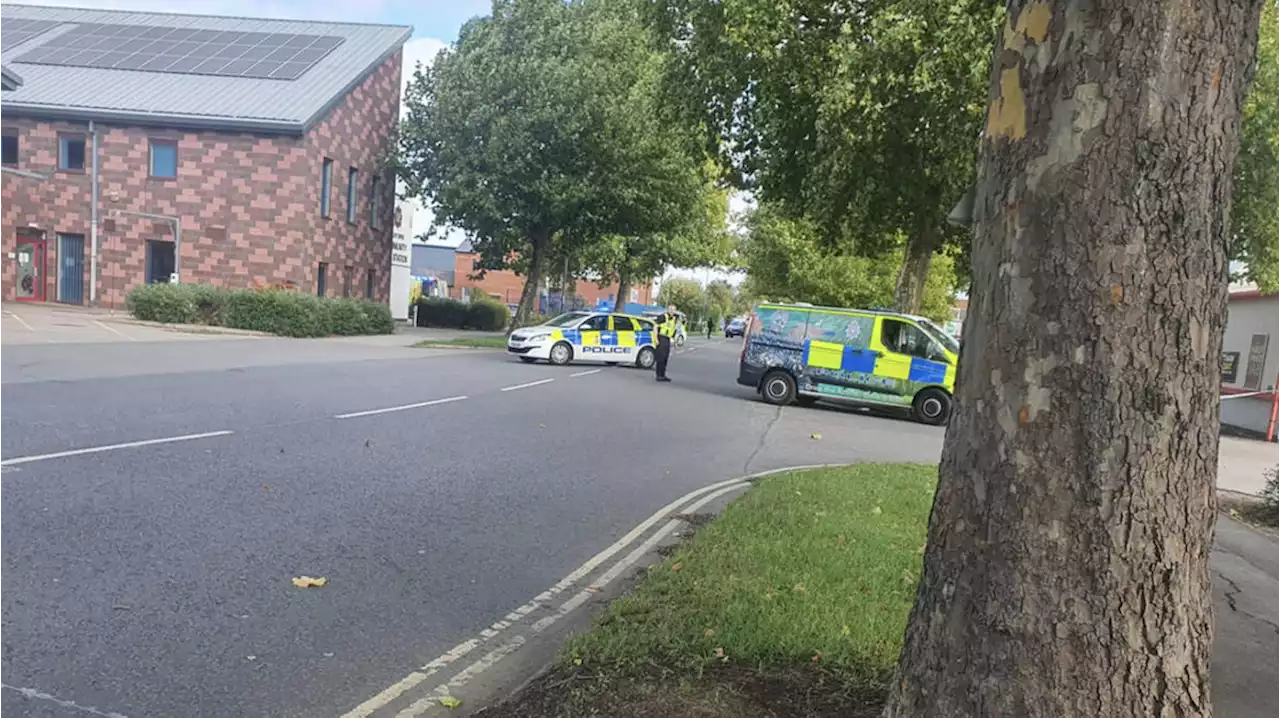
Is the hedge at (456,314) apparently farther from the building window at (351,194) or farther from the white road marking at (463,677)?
the white road marking at (463,677)

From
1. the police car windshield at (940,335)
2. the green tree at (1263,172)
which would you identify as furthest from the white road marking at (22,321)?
the green tree at (1263,172)

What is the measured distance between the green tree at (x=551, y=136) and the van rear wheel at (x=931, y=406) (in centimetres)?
1180

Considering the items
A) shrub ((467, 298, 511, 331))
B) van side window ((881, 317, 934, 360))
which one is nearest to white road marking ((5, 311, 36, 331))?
shrub ((467, 298, 511, 331))

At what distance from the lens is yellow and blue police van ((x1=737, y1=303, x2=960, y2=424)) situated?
15.9m

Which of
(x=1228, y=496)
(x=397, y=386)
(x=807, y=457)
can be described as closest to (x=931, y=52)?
(x=807, y=457)

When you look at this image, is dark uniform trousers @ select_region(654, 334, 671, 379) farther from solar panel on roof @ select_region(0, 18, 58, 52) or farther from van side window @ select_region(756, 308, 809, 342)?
solar panel on roof @ select_region(0, 18, 58, 52)

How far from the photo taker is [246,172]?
2878 centimetres

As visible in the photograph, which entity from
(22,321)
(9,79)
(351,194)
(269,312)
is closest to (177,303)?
(269,312)

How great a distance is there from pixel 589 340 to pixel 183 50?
21.3 metres

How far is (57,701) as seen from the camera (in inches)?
133

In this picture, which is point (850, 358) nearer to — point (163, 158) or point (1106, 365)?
point (1106, 365)

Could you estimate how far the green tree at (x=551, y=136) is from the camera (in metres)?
27.2

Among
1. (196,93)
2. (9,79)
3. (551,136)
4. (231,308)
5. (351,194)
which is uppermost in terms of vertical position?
(196,93)

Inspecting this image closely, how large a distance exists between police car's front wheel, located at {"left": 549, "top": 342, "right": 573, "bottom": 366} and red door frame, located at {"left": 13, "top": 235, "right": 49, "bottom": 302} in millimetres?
18917
